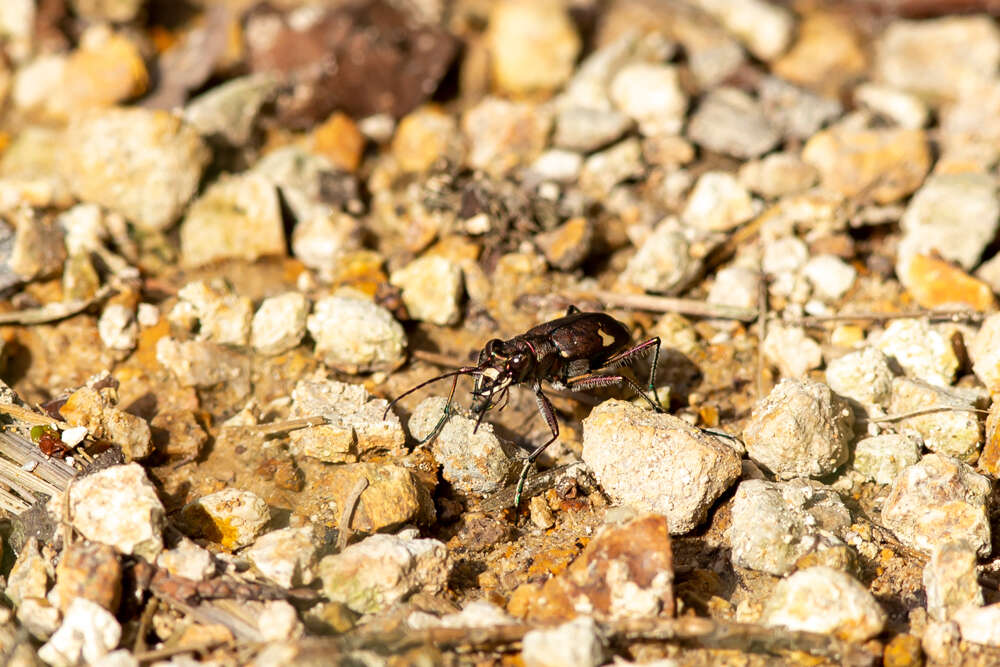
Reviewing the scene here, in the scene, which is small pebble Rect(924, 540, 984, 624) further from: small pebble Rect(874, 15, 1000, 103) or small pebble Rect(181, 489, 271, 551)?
small pebble Rect(874, 15, 1000, 103)

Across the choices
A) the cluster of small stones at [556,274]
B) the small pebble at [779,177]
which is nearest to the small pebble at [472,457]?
the cluster of small stones at [556,274]

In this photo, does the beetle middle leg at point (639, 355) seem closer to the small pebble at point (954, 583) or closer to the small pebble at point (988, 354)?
the small pebble at point (954, 583)

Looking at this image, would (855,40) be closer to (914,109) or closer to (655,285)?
(914,109)

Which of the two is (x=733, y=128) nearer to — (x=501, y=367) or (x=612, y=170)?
(x=612, y=170)

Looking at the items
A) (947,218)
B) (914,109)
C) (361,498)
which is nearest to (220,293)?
(361,498)

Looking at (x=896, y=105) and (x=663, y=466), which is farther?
(x=896, y=105)

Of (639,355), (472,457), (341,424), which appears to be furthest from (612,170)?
(341,424)

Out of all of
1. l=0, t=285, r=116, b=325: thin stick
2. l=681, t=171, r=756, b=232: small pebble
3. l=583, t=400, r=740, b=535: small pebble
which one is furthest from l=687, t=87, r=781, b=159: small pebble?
l=0, t=285, r=116, b=325: thin stick
